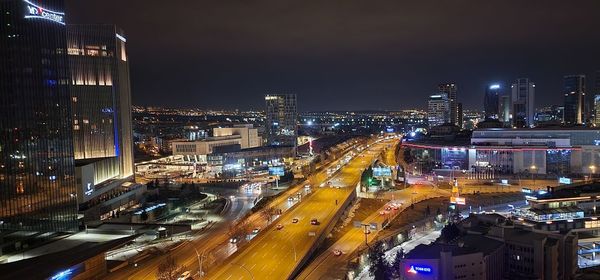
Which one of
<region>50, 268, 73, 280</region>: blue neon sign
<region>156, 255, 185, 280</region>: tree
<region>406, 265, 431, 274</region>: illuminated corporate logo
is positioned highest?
<region>50, 268, 73, 280</region>: blue neon sign

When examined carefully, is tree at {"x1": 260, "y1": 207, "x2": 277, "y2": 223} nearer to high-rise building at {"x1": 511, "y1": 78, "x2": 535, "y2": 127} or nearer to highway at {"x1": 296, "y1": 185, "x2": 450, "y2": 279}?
highway at {"x1": 296, "y1": 185, "x2": 450, "y2": 279}

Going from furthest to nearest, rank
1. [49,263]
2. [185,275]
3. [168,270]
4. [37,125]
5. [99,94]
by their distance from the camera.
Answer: [99,94] → [37,125] → [168,270] → [185,275] → [49,263]

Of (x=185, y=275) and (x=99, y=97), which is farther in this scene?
(x=99, y=97)

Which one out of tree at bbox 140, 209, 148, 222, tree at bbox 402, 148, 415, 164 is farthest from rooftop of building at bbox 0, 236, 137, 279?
tree at bbox 402, 148, 415, 164

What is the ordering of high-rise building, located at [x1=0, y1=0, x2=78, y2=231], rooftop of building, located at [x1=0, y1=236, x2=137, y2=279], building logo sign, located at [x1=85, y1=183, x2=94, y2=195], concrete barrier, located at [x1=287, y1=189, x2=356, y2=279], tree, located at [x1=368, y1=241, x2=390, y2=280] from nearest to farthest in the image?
→ rooftop of building, located at [x1=0, y1=236, x2=137, y2=279]
tree, located at [x1=368, y1=241, x2=390, y2=280]
high-rise building, located at [x1=0, y1=0, x2=78, y2=231]
concrete barrier, located at [x1=287, y1=189, x2=356, y2=279]
building logo sign, located at [x1=85, y1=183, x2=94, y2=195]

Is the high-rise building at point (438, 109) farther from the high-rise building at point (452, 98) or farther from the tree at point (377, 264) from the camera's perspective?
the tree at point (377, 264)

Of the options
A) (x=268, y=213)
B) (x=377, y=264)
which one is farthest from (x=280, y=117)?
(x=377, y=264)

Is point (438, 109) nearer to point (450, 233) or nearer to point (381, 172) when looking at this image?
point (381, 172)
